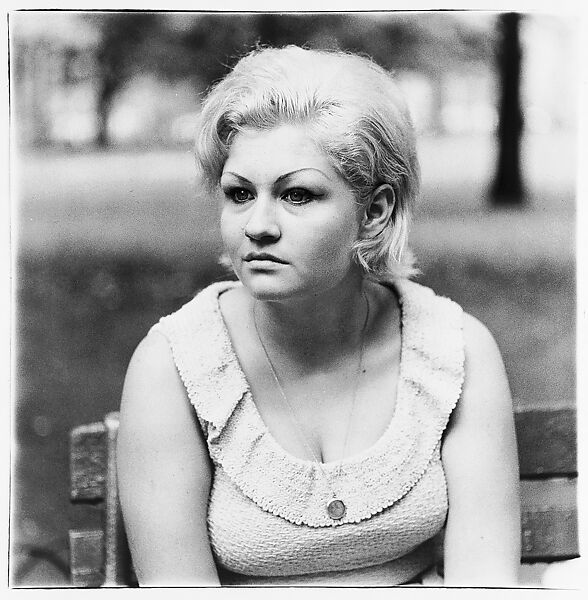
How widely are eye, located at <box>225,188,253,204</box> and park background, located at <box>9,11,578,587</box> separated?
581mm

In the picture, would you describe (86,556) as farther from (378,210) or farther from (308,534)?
(378,210)

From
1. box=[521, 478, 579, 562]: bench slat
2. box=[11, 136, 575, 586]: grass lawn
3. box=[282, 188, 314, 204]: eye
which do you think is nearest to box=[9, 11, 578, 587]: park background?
box=[11, 136, 575, 586]: grass lawn

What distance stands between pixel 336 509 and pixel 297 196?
62 cm

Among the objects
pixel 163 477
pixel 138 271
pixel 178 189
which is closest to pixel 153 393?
pixel 163 477

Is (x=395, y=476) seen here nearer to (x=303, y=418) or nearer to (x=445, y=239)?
(x=303, y=418)

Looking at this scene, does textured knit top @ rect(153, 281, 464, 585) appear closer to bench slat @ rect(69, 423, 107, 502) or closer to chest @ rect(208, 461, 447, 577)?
chest @ rect(208, 461, 447, 577)

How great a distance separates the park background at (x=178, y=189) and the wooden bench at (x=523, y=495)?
83 millimetres

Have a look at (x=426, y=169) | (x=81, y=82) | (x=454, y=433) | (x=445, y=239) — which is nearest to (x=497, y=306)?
(x=445, y=239)

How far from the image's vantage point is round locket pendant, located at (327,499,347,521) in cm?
172

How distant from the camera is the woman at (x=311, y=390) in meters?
1.60

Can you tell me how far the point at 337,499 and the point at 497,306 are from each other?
2531mm

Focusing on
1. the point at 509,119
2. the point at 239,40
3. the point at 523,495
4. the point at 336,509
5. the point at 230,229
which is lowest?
the point at 523,495

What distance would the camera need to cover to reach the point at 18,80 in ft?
6.19

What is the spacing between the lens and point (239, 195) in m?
1.65
